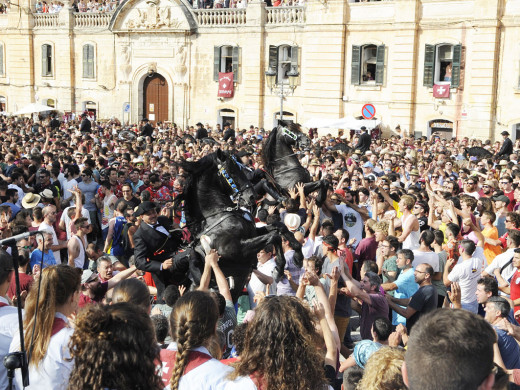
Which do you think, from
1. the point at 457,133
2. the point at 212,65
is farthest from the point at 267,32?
the point at 457,133

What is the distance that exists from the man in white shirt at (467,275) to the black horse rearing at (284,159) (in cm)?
495

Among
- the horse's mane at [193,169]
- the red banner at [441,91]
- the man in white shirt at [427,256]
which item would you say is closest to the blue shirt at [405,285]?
the man in white shirt at [427,256]

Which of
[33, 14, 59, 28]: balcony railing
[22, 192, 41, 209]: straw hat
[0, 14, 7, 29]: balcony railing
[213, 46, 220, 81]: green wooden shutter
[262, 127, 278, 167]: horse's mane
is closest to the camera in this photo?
[22, 192, 41, 209]: straw hat

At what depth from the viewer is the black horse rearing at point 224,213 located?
862 cm

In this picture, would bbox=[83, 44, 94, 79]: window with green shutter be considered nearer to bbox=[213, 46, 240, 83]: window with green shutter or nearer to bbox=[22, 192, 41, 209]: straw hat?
bbox=[213, 46, 240, 83]: window with green shutter

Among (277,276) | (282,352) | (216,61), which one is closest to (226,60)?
(216,61)

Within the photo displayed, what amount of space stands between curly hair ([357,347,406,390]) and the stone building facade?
25960 millimetres

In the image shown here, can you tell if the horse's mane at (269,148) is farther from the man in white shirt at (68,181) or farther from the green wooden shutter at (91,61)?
the green wooden shutter at (91,61)

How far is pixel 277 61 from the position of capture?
33.2 metres

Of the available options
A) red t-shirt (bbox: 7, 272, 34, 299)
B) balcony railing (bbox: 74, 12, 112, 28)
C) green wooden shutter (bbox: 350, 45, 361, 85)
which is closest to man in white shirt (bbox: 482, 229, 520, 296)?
red t-shirt (bbox: 7, 272, 34, 299)

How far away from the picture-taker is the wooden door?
37469mm

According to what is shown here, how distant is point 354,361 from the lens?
580 cm

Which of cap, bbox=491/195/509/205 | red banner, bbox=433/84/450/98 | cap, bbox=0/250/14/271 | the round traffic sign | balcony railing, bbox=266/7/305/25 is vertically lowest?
cap, bbox=491/195/509/205

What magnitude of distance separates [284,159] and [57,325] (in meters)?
9.81
